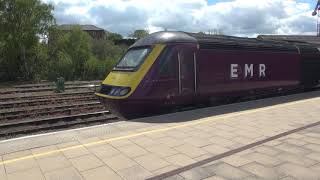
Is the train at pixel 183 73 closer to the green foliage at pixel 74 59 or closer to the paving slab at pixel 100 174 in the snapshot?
the paving slab at pixel 100 174

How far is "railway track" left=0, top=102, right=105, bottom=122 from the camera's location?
520 inches

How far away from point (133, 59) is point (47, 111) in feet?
15.3

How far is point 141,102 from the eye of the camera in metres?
10.5

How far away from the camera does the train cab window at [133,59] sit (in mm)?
10859

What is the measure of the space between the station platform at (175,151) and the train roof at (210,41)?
2905 millimetres

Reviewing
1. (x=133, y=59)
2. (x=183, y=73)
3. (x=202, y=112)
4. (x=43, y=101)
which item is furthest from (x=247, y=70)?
(x=43, y=101)

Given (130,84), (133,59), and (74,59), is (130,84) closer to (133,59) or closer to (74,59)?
(133,59)

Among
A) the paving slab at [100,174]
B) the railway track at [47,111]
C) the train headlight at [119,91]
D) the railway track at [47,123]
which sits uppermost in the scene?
the train headlight at [119,91]

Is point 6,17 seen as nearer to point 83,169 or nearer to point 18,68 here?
point 18,68

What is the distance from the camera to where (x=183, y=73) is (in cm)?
1120

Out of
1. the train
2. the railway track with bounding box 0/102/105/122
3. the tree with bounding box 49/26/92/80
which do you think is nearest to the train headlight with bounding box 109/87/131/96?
the train

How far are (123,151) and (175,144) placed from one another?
991 millimetres

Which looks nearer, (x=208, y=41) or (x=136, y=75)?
(x=136, y=75)

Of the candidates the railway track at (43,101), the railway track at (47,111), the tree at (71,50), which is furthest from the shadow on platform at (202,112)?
the tree at (71,50)
